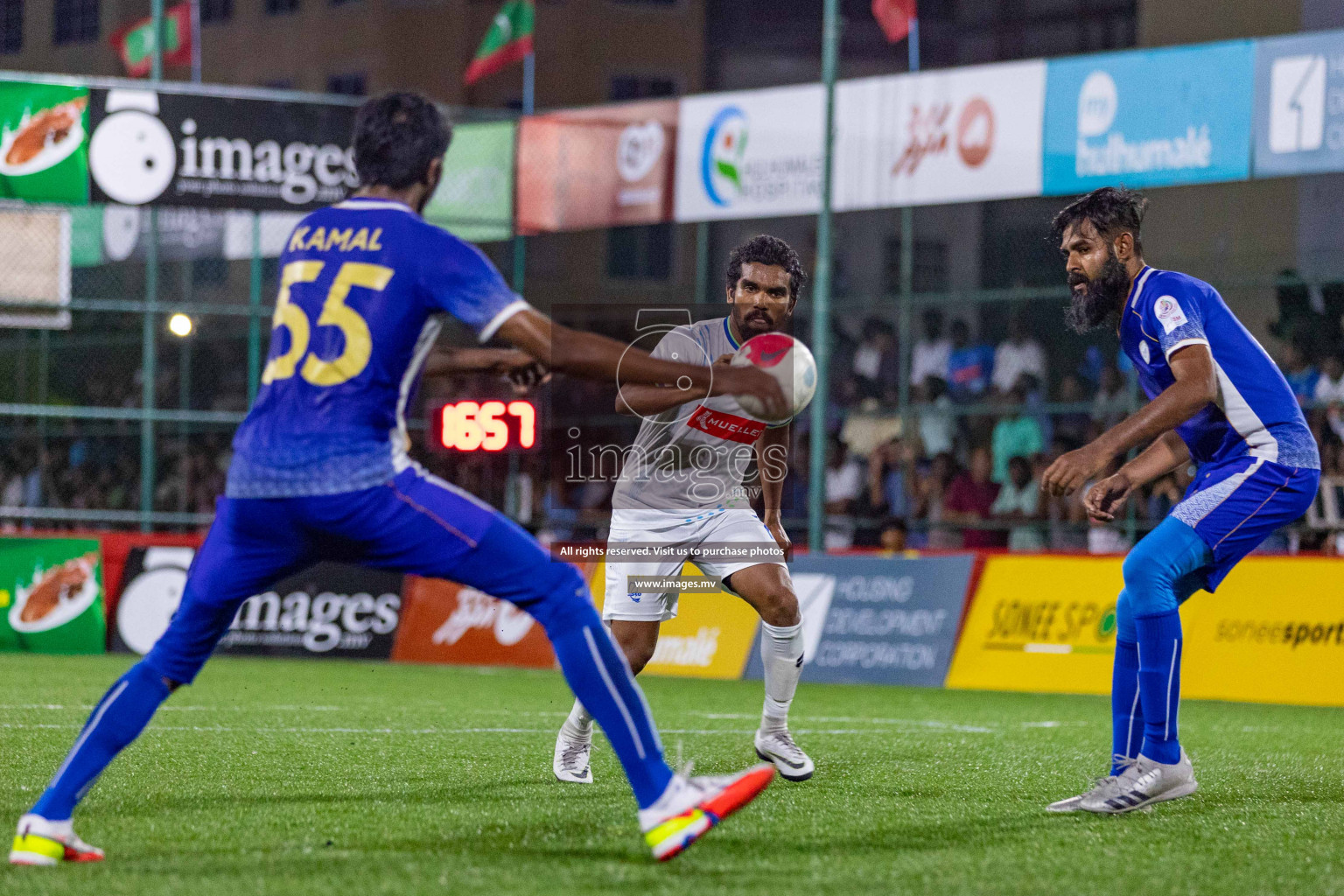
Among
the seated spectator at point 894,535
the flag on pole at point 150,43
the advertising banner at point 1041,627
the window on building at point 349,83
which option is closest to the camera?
the advertising banner at point 1041,627

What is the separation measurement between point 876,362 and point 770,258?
13.0m

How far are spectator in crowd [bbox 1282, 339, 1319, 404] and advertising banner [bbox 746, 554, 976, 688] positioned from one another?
392 cm

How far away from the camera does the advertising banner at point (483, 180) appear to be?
1972 centimetres

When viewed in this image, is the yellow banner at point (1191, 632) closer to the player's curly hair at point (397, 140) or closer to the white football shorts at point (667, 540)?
the white football shorts at point (667, 540)

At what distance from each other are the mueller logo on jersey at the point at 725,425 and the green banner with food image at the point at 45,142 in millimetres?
12215

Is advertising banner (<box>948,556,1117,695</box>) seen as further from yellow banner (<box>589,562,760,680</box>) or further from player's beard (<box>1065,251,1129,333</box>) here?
player's beard (<box>1065,251,1129,333</box>)

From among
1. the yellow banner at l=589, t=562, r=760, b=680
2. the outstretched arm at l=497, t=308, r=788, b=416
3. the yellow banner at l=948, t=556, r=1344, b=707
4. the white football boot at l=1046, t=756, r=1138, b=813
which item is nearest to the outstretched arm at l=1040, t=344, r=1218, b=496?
the white football boot at l=1046, t=756, r=1138, b=813

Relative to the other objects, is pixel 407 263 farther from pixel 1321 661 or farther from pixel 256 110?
pixel 256 110

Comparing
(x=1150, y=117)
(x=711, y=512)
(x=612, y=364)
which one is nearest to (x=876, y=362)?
(x=1150, y=117)

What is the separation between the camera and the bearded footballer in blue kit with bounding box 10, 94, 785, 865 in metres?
4.78

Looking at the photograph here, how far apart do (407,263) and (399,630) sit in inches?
476

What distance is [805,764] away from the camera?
7047 millimetres

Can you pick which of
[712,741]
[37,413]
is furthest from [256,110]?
[712,741]

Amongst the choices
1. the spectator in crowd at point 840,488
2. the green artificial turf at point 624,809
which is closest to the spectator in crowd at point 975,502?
the spectator in crowd at point 840,488
